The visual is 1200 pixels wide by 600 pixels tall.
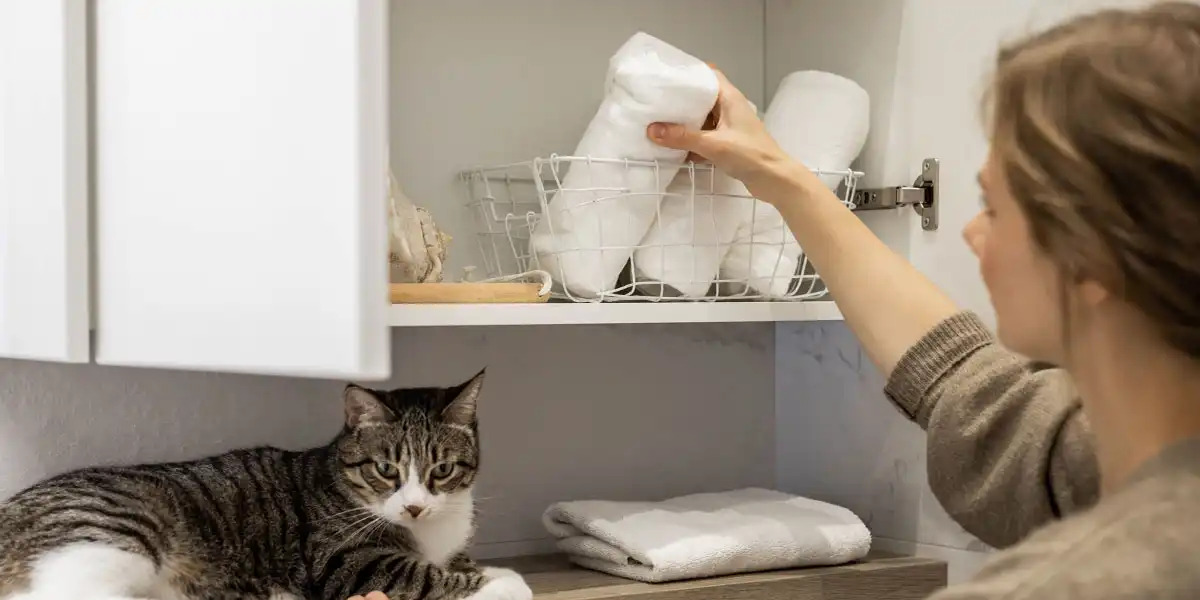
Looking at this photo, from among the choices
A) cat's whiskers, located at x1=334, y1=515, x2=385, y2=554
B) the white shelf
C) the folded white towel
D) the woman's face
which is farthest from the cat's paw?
the woman's face

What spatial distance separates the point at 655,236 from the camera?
1.26m

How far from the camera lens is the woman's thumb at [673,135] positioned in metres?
1.19

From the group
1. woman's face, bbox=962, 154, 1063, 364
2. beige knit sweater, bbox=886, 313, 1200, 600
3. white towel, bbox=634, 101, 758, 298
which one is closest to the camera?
woman's face, bbox=962, 154, 1063, 364

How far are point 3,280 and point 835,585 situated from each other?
0.89m

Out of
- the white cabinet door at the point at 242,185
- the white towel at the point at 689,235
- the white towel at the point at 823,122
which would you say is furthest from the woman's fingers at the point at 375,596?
the white towel at the point at 823,122

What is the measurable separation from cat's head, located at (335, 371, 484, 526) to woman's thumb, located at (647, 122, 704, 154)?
0.30 m

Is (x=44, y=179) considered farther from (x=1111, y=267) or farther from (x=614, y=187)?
(x=1111, y=267)

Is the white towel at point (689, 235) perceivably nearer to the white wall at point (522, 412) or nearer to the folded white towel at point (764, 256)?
the folded white towel at point (764, 256)

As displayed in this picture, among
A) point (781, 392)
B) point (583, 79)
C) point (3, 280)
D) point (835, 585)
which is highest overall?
point (583, 79)

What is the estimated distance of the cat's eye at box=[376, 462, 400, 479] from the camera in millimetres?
1179

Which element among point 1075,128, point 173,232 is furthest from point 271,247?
point 1075,128

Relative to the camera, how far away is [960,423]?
109 centimetres

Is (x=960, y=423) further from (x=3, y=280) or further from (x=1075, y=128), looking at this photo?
(x=3, y=280)

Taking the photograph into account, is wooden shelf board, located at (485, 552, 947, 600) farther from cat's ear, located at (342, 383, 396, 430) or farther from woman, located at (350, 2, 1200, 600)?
woman, located at (350, 2, 1200, 600)
